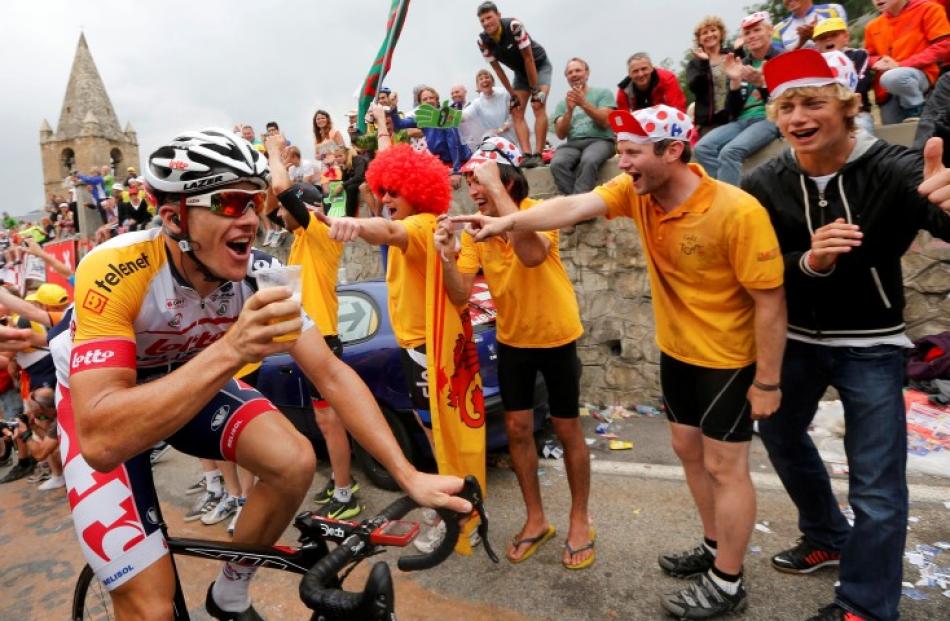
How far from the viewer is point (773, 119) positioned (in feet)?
7.68

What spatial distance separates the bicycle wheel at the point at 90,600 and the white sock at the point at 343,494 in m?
1.42

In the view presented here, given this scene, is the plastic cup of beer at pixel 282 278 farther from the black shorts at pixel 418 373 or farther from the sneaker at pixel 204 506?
the sneaker at pixel 204 506

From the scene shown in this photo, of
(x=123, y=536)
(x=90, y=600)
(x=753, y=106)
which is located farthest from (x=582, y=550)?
(x=753, y=106)

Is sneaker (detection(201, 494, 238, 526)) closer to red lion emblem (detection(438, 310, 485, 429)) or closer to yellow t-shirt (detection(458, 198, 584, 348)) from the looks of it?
red lion emblem (detection(438, 310, 485, 429))

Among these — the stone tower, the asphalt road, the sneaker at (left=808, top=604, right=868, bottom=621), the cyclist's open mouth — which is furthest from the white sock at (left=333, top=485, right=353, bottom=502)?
the stone tower

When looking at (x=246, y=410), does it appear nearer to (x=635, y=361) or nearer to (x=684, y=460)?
(x=684, y=460)

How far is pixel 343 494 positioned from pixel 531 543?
1.50 meters

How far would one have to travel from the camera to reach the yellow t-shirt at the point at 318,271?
3762mm

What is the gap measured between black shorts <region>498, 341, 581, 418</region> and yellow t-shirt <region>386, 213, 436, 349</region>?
0.54 m

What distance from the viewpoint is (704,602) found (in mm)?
2516

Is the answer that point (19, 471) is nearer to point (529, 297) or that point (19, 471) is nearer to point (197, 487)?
point (197, 487)

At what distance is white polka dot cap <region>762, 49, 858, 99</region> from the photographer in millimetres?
2113

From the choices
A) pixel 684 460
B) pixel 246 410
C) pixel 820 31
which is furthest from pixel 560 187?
pixel 246 410

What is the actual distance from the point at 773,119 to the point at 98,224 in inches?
847
